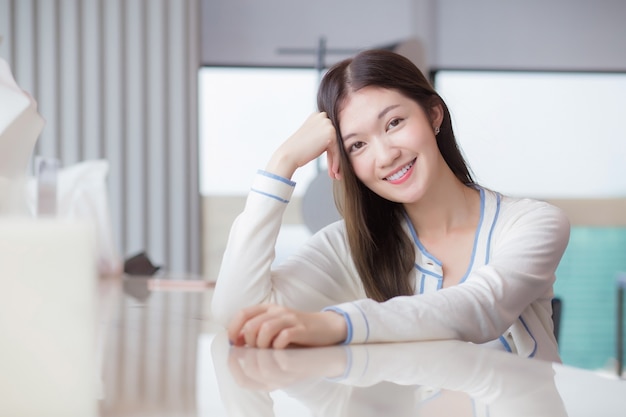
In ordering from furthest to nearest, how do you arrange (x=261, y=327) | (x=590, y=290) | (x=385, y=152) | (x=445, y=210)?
(x=590, y=290) < (x=445, y=210) < (x=385, y=152) < (x=261, y=327)

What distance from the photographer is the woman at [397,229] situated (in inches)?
49.4

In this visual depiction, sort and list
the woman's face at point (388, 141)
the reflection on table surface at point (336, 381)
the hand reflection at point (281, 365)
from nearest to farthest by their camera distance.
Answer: the reflection on table surface at point (336, 381)
the hand reflection at point (281, 365)
the woman's face at point (388, 141)

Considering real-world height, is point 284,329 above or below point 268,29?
below

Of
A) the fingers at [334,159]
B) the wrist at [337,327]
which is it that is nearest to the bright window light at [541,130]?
the fingers at [334,159]

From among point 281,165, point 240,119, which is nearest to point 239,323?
point 281,165

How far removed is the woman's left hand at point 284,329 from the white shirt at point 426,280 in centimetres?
2

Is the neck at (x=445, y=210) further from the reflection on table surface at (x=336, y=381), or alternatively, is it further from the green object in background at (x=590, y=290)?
the green object in background at (x=590, y=290)

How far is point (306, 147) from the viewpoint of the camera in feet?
4.63

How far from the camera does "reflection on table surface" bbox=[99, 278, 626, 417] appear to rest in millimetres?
558

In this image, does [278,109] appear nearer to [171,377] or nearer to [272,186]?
[272,186]

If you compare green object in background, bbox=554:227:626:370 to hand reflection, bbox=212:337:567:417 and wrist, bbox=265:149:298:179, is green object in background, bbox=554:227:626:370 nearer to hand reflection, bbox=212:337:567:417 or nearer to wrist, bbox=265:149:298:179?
wrist, bbox=265:149:298:179

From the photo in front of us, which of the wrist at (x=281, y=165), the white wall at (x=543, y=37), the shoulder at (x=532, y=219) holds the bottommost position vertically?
the shoulder at (x=532, y=219)

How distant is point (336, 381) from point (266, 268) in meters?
0.63

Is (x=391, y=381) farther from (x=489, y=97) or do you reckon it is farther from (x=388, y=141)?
(x=489, y=97)
